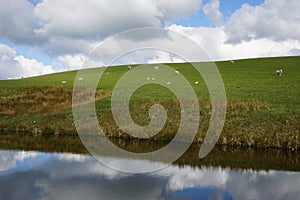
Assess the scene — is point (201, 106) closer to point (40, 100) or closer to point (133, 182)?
point (133, 182)

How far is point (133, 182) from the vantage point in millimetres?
18125

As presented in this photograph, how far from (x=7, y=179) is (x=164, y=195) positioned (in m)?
8.02

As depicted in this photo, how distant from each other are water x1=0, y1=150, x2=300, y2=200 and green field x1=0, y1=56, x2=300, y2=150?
7207mm

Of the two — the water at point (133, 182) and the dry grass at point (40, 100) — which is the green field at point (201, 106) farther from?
the water at point (133, 182)

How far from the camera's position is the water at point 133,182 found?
1606 centimetres

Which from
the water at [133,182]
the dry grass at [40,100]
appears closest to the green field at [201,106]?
the dry grass at [40,100]

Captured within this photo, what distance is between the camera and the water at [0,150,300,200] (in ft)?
52.7

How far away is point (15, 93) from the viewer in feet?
158

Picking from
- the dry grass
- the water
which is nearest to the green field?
the dry grass

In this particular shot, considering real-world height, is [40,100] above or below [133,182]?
above

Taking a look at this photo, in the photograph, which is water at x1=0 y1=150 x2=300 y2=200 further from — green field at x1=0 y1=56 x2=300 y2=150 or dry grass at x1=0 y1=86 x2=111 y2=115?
dry grass at x1=0 y1=86 x2=111 y2=115

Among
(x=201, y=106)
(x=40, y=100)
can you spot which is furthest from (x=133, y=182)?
(x=40, y=100)

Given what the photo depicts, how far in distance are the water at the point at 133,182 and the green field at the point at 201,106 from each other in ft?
23.6

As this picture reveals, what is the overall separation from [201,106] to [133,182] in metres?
17.5
